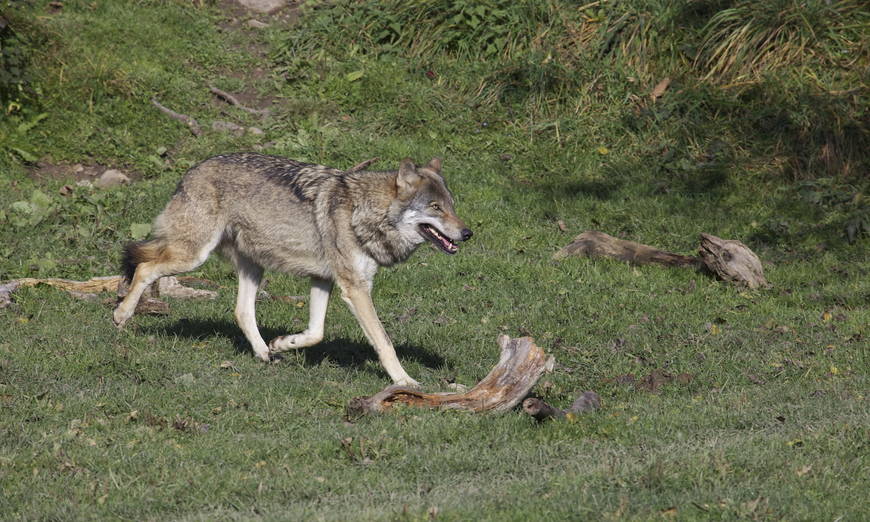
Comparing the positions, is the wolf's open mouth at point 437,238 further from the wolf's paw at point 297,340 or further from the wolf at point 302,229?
the wolf's paw at point 297,340

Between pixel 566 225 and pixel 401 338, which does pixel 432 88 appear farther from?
pixel 401 338

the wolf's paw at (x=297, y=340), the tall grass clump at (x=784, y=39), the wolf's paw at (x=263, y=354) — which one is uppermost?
the tall grass clump at (x=784, y=39)

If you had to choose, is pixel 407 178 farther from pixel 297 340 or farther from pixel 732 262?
pixel 732 262

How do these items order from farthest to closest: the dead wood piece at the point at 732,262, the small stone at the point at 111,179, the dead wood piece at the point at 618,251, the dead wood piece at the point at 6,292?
1. the small stone at the point at 111,179
2. the dead wood piece at the point at 618,251
3. the dead wood piece at the point at 732,262
4. the dead wood piece at the point at 6,292

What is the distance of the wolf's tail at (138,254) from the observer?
369 inches

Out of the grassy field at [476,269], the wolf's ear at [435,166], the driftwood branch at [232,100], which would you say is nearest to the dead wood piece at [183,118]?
the grassy field at [476,269]

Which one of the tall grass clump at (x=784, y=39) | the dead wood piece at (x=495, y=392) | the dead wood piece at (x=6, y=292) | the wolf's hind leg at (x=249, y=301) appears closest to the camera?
the dead wood piece at (x=495, y=392)

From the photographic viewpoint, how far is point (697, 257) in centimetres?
1261

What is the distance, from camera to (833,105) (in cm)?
1530

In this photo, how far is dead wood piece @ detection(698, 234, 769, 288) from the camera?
39.2 ft

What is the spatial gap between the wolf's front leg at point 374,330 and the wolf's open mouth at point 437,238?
68 centimetres

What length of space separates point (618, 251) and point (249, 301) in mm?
4991

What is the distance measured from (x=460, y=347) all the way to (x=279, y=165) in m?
2.29

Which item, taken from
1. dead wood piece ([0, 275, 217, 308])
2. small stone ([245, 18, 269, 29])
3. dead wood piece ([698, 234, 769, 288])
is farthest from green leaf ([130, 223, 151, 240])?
small stone ([245, 18, 269, 29])
